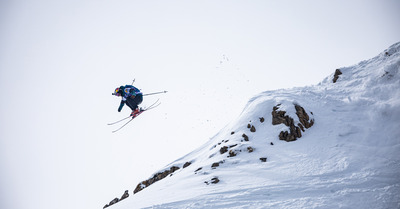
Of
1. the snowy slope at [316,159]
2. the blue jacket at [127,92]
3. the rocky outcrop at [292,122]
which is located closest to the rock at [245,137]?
the snowy slope at [316,159]

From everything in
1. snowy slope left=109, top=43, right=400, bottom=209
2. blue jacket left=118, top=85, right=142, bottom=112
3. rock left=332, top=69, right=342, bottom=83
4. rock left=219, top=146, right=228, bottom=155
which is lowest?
snowy slope left=109, top=43, right=400, bottom=209

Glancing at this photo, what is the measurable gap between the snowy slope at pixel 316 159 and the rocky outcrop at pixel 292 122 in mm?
370

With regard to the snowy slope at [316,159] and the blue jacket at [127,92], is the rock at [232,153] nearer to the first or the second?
the snowy slope at [316,159]

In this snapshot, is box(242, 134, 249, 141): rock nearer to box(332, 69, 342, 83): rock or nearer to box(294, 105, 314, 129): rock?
box(294, 105, 314, 129): rock

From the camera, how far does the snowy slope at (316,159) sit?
740 centimetres

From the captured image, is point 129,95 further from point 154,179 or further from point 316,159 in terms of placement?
point 316,159

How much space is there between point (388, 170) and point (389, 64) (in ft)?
49.3

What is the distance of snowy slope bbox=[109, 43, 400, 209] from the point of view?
291 inches

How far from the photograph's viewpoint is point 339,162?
996 centimetres

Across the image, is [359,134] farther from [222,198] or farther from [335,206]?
[222,198]

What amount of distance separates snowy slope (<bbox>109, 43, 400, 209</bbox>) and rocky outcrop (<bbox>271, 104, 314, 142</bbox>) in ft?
1.21

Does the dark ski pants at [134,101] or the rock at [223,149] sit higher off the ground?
the dark ski pants at [134,101]

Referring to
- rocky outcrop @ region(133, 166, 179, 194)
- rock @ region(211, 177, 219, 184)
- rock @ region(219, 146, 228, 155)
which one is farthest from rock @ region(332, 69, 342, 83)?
rocky outcrop @ region(133, 166, 179, 194)

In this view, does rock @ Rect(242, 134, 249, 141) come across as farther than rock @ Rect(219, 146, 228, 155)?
Yes
